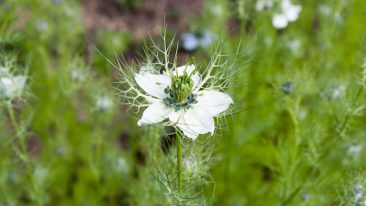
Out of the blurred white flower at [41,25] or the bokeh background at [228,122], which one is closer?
the bokeh background at [228,122]

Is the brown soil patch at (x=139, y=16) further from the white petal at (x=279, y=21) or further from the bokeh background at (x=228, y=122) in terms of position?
the white petal at (x=279, y=21)

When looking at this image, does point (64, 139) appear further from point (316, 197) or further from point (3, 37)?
point (316, 197)

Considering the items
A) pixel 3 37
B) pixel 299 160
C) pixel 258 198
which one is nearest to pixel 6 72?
pixel 3 37

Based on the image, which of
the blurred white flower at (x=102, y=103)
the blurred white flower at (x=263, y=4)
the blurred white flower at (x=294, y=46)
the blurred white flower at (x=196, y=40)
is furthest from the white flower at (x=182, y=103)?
the blurred white flower at (x=196, y=40)

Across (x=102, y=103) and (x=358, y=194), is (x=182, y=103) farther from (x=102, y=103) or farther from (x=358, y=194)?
(x=102, y=103)

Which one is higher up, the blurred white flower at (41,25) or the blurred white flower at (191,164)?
the blurred white flower at (41,25)

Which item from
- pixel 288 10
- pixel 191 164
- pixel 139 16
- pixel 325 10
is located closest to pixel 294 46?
pixel 325 10
